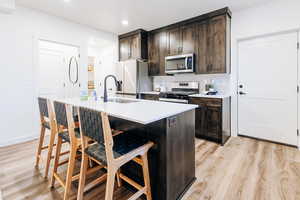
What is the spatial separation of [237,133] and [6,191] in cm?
399

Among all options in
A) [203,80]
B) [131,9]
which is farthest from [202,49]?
[131,9]

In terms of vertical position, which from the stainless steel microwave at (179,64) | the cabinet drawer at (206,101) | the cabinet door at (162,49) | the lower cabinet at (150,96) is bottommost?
the cabinet drawer at (206,101)

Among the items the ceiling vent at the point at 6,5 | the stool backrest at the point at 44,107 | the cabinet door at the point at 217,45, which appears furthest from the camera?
the cabinet door at the point at 217,45

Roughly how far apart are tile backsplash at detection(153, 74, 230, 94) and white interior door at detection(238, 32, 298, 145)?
296mm

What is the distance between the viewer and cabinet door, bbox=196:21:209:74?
355 cm

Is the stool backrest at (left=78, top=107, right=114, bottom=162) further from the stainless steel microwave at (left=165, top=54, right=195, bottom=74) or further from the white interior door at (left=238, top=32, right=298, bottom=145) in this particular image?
the white interior door at (left=238, top=32, right=298, bottom=145)

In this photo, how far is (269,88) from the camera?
10.5ft

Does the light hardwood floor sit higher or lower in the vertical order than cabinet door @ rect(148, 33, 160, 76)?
lower

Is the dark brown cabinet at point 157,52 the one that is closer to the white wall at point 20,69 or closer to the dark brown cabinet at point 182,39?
the dark brown cabinet at point 182,39

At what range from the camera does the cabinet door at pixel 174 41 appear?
13.2 ft

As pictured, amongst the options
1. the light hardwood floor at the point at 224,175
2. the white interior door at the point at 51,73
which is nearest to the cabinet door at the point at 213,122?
the light hardwood floor at the point at 224,175

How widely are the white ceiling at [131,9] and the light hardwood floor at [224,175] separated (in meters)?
2.72

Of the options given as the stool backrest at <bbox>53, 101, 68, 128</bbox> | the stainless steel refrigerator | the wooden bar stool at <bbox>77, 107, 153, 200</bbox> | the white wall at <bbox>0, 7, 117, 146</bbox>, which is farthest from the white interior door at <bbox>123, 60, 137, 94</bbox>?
the wooden bar stool at <bbox>77, 107, 153, 200</bbox>

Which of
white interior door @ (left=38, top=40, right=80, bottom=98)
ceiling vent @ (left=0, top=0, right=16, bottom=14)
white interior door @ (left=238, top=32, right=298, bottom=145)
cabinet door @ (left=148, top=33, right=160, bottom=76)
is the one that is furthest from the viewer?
cabinet door @ (left=148, top=33, right=160, bottom=76)
